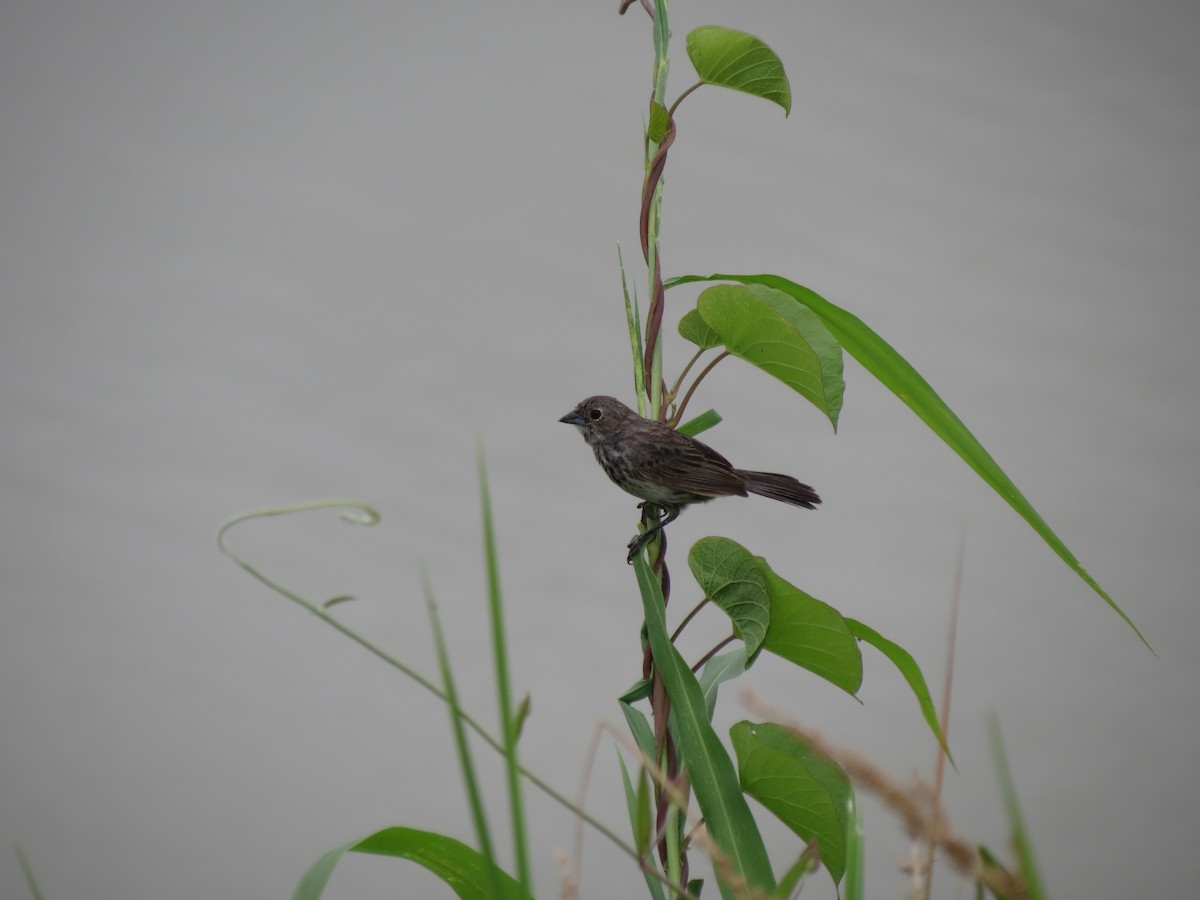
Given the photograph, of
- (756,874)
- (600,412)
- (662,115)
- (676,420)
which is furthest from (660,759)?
(600,412)

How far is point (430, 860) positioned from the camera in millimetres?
601

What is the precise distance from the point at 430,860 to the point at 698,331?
1.10 ft

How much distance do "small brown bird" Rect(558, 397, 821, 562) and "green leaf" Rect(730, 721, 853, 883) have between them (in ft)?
0.69

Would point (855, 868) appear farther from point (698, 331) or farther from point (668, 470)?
point (668, 470)

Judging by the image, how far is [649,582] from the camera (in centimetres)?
56

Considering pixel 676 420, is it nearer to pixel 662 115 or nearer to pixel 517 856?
pixel 662 115

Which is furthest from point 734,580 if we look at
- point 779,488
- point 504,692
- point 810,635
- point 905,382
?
point 779,488

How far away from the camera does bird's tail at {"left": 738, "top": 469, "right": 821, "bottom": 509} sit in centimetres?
97

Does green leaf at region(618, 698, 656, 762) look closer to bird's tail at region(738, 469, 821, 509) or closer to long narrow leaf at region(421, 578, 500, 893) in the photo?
long narrow leaf at region(421, 578, 500, 893)

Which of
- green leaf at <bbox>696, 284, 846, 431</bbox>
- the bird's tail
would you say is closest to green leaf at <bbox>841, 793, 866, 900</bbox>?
green leaf at <bbox>696, 284, 846, 431</bbox>

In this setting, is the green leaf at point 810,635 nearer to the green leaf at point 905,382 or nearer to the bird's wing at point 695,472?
the green leaf at point 905,382

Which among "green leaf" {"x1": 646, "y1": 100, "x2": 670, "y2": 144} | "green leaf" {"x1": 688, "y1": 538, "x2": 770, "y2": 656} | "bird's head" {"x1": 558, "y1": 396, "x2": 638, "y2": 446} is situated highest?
"bird's head" {"x1": 558, "y1": 396, "x2": 638, "y2": 446}

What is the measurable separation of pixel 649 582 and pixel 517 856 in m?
0.23

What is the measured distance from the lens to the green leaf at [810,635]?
1.95ft
